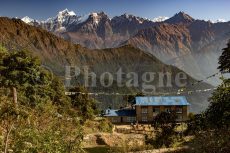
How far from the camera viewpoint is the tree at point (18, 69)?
145 ft

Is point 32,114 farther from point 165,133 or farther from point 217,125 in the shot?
point 217,125

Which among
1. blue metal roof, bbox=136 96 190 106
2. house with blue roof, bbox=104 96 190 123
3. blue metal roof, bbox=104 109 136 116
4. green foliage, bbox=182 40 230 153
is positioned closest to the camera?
green foliage, bbox=182 40 230 153

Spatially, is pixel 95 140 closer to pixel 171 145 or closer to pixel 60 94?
pixel 171 145

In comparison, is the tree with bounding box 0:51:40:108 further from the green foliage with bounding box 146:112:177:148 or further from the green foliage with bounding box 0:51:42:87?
the green foliage with bounding box 146:112:177:148

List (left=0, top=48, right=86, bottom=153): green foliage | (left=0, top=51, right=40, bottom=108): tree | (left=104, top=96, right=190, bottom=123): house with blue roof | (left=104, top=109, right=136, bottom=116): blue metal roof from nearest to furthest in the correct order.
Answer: (left=0, top=48, right=86, bottom=153): green foliage < (left=0, top=51, right=40, bottom=108): tree < (left=104, top=96, right=190, bottom=123): house with blue roof < (left=104, top=109, right=136, bottom=116): blue metal roof

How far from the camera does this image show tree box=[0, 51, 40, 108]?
145ft

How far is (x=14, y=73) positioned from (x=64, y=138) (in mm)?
24640

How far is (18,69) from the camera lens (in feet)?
151

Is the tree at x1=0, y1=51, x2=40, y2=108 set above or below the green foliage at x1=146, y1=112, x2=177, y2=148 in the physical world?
above

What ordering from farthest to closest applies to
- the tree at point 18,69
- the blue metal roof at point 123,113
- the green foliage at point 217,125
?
the blue metal roof at point 123,113 → the tree at point 18,69 → the green foliage at point 217,125

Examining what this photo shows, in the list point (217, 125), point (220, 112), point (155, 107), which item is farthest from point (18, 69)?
point (155, 107)

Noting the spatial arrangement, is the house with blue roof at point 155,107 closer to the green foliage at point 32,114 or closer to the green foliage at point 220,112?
the green foliage at point 32,114

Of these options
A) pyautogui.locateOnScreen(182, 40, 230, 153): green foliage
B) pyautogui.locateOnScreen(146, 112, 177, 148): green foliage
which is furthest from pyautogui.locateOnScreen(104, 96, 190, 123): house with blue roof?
pyautogui.locateOnScreen(182, 40, 230, 153): green foliage

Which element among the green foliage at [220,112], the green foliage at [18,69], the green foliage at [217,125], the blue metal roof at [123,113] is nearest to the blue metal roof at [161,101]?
the blue metal roof at [123,113]
